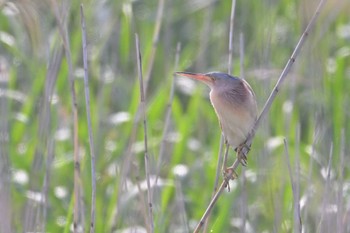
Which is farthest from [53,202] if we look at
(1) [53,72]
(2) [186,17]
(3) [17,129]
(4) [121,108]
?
(2) [186,17]

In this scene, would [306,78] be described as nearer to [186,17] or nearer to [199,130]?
[199,130]

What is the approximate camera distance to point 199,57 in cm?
458

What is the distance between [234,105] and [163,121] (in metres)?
1.48

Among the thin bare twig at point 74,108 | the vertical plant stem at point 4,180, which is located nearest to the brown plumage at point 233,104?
the thin bare twig at point 74,108

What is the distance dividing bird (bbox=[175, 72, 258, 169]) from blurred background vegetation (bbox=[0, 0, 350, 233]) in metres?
0.14

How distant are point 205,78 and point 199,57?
1562 millimetres

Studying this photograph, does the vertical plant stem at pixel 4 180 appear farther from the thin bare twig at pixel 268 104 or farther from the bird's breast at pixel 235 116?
the bird's breast at pixel 235 116

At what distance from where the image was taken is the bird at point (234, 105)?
9.78ft

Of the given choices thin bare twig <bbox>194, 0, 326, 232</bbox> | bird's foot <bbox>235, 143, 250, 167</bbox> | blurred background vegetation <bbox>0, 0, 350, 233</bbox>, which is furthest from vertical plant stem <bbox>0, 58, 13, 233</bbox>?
bird's foot <bbox>235, 143, 250, 167</bbox>

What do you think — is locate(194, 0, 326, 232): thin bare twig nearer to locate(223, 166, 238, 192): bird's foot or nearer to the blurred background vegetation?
locate(223, 166, 238, 192): bird's foot

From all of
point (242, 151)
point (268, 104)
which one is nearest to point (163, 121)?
point (242, 151)

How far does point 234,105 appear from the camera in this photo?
3.00 meters

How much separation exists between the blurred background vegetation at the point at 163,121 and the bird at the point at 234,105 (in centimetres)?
14

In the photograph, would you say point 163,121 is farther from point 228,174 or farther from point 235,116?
point 228,174
